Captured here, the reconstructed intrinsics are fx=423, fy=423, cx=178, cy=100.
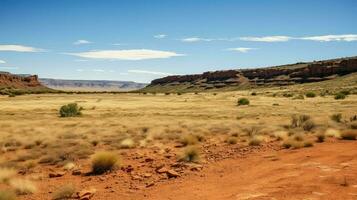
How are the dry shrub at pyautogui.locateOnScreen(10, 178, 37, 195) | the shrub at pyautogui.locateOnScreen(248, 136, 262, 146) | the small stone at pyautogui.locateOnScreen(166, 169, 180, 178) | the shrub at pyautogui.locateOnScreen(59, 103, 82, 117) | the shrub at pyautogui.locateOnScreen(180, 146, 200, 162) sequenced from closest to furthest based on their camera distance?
the dry shrub at pyautogui.locateOnScreen(10, 178, 37, 195), the small stone at pyautogui.locateOnScreen(166, 169, 180, 178), the shrub at pyautogui.locateOnScreen(180, 146, 200, 162), the shrub at pyautogui.locateOnScreen(248, 136, 262, 146), the shrub at pyautogui.locateOnScreen(59, 103, 82, 117)

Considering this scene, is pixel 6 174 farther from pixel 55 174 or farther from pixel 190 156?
pixel 190 156

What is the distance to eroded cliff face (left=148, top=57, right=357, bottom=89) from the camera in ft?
410

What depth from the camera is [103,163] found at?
1432cm

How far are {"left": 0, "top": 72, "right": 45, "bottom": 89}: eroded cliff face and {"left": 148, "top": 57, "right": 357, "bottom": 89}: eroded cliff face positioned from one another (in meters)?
71.7

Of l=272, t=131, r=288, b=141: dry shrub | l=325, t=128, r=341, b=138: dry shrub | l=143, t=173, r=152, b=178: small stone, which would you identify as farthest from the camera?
l=272, t=131, r=288, b=141: dry shrub

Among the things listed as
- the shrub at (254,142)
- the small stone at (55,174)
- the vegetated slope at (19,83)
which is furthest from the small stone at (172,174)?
the vegetated slope at (19,83)

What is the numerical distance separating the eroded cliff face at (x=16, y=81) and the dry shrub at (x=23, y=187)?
567 ft

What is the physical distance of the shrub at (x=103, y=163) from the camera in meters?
14.3

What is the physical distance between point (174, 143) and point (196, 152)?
4.58 metres

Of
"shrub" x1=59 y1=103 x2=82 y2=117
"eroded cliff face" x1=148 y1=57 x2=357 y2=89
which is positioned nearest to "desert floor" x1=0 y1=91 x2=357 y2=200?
"shrub" x1=59 y1=103 x2=82 y2=117

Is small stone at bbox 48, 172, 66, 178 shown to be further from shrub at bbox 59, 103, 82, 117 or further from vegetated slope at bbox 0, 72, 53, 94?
vegetated slope at bbox 0, 72, 53, 94

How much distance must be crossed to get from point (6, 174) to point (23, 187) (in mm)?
Answer: 1890

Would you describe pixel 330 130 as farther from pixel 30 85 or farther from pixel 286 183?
pixel 30 85

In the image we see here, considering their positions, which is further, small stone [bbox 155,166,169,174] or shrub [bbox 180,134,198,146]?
shrub [bbox 180,134,198,146]
